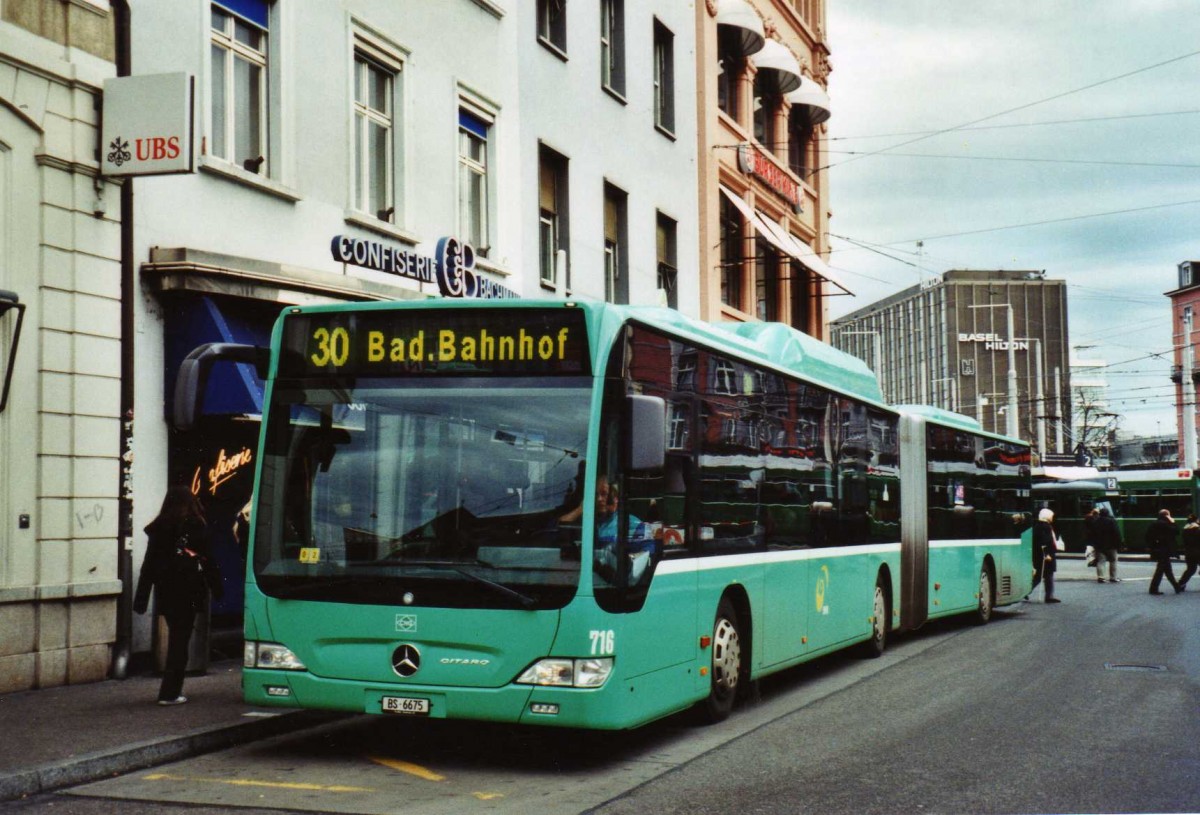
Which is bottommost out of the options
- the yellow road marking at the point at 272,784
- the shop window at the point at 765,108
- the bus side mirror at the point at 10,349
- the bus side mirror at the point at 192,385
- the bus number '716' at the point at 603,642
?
the yellow road marking at the point at 272,784

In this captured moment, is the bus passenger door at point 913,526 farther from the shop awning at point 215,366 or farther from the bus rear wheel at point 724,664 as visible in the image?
the shop awning at point 215,366

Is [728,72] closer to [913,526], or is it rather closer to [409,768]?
[913,526]

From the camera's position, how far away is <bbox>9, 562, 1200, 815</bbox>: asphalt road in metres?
7.68

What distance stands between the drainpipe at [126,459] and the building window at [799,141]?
25.0 metres

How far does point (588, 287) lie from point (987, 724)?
13.9 meters

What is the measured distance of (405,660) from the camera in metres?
8.62

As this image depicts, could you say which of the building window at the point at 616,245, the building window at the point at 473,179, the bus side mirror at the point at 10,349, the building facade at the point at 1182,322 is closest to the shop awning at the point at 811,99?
the building window at the point at 616,245

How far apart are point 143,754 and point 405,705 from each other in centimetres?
167

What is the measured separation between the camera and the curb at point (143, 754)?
26.1ft

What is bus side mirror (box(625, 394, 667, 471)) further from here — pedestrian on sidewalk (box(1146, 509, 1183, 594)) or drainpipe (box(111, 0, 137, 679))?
pedestrian on sidewalk (box(1146, 509, 1183, 594))

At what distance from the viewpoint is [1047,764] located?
8.80m

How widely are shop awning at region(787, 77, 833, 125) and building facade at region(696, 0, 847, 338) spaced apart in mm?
24

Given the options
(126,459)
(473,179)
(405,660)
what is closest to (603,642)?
(405,660)

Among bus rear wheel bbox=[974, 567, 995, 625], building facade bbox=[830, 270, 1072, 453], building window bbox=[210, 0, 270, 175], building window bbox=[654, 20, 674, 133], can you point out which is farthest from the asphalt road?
building facade bbox=[830, 270, 1072, 453]
